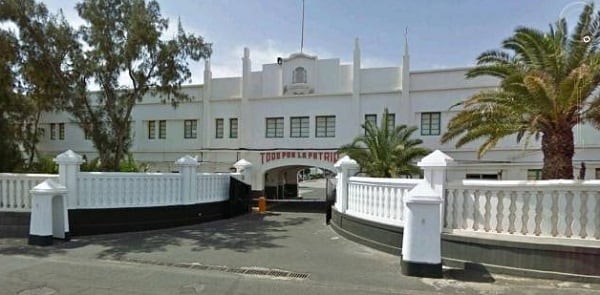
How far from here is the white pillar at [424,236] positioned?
6434 millimetres

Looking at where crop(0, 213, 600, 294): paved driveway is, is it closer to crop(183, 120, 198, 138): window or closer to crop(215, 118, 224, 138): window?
crop(215, 118, 224, 138): window

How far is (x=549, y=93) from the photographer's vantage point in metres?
7.31

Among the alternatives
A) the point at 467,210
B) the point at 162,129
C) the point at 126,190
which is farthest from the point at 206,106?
the point at 467,210

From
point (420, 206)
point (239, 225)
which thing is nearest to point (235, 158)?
point (239, 225)

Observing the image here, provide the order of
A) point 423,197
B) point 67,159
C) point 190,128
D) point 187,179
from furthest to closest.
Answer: point 190,128 < point 187,179 < point 67,159 < point 423,197

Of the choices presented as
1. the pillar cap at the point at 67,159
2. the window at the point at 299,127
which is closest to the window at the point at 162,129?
the window at the point at 299,127

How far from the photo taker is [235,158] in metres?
23.0

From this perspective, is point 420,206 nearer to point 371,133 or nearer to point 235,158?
point 371,133

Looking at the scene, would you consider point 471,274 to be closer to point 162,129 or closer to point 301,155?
point 301,155

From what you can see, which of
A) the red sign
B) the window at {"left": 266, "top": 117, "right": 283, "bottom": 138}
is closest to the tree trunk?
the red sign

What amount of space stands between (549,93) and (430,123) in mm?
12785

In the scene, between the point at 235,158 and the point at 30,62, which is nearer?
the point at 30,62

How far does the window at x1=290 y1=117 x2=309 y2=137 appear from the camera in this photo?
72.2 ft

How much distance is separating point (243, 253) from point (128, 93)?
10.3 meters
